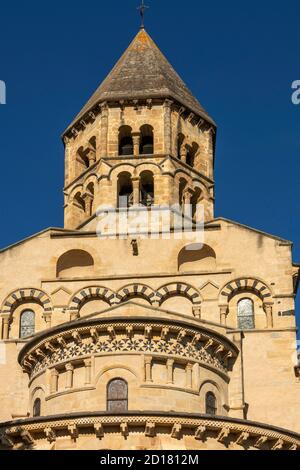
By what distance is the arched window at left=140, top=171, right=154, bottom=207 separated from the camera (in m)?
48.5

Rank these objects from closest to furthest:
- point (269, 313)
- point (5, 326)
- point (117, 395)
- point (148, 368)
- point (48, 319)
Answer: point (117, 395), point (148, 368), point (269, 313), point (48, 319), point (5, 326)

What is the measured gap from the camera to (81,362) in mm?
39562

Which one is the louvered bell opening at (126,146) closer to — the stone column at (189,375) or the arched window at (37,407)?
the stone column at (189,375)

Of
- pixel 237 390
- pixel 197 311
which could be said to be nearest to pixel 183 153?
pixel 197 311

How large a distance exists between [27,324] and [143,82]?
35.7ft

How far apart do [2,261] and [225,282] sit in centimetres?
719

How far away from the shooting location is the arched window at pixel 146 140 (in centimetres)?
4966

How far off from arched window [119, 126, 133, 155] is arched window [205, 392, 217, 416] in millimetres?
12217

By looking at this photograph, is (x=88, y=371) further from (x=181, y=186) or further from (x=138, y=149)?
(x=138, y=149)

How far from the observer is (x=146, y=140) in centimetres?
5009

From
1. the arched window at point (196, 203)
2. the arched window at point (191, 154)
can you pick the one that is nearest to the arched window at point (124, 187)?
the arched window at point (196, 203)

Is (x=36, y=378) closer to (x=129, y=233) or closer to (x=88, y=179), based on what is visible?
(x=129, y=233)

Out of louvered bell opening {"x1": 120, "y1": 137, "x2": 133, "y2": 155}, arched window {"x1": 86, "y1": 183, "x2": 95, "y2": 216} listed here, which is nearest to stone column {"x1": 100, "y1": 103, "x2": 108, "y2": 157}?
louvered bell opening {"x1": 120, "y1": 137, "x2": 133, "y2": 155}
